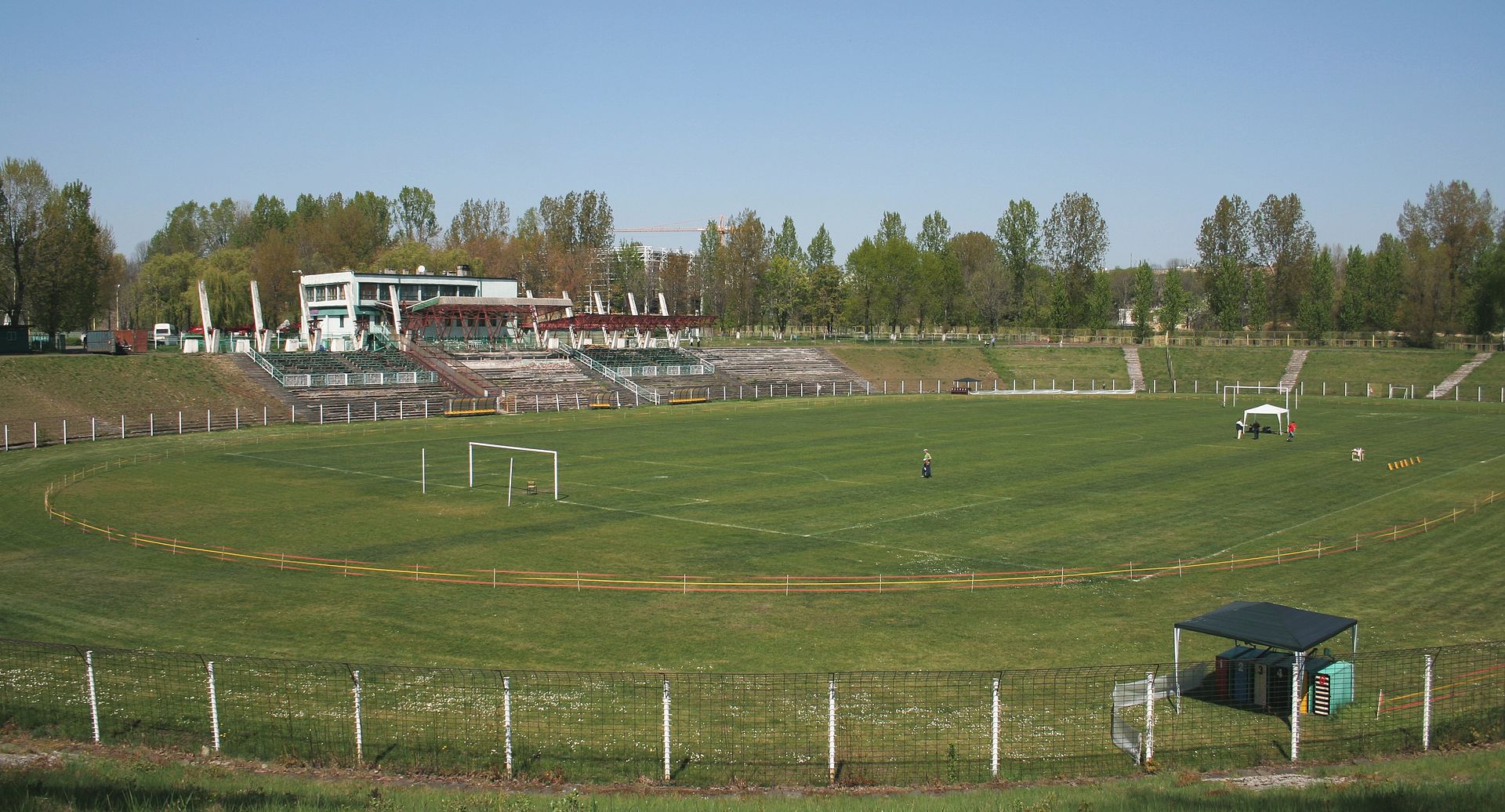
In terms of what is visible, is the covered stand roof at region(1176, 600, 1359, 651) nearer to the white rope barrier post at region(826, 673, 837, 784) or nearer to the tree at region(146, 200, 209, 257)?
the white rope barrier post at region(826, 673, 837, 784)

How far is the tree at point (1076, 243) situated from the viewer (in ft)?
454

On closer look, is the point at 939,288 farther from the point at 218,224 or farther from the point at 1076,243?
the point at 218,224

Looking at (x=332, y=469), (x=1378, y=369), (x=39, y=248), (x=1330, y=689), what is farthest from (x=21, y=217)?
(x=1378, y=369)

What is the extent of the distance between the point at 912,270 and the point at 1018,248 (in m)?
14.2

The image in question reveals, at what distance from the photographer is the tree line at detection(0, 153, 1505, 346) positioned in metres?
121

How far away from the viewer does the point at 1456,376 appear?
9694cm

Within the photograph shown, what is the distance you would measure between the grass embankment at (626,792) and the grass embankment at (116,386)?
5747 cm

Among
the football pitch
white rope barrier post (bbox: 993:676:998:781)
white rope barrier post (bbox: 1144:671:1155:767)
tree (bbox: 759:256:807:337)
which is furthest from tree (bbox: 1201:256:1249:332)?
white rope barrier post (bbox: 993:676:998:781)

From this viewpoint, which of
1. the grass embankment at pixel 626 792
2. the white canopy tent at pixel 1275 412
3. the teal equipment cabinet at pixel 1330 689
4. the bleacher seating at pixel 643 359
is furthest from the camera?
the bleacher seating at pixel 643 359

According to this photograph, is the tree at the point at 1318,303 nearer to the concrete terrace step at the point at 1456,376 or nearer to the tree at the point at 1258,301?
the tree at the point at 1258,301

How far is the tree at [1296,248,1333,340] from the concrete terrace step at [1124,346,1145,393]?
20.8m

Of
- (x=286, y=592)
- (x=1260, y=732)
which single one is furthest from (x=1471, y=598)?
(x=286, y=592)

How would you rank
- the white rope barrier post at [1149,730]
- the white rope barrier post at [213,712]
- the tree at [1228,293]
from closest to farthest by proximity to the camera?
the white rope barrier post at [1149,730] → the white rope barrier post at [213,712] → the tree at [1228,293]

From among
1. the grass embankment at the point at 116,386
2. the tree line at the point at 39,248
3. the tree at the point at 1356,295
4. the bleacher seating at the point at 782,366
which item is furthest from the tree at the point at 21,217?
the tree at the point at 1356,295
